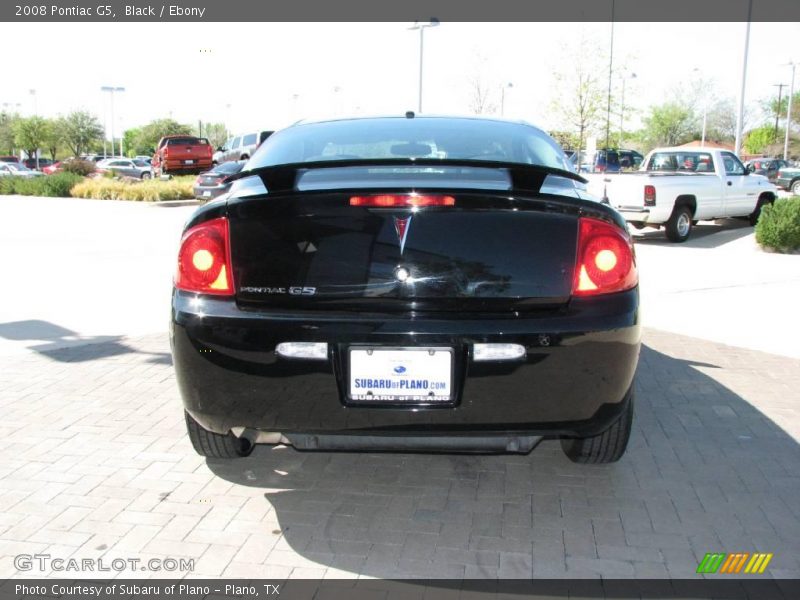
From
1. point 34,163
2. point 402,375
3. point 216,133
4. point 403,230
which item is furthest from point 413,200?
point 216,133

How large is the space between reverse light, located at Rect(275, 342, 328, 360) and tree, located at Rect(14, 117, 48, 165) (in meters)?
86.8

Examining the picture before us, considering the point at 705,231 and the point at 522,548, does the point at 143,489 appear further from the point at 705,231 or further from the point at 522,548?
the point at 705,231

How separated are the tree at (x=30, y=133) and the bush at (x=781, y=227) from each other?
81347mm

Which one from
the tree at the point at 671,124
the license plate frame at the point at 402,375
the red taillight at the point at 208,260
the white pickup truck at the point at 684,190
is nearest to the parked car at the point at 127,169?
the white pickup truck at the point at 684,190

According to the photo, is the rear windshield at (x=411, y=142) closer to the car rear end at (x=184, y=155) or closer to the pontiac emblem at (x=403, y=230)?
the pontiac emblem at (x=403, y=230)

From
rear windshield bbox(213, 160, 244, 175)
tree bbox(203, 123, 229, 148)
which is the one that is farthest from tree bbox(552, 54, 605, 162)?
tree bbox(203, 123, 229, 148)

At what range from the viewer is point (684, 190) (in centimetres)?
1433

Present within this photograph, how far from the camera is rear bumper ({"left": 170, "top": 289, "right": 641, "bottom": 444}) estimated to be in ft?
9.36

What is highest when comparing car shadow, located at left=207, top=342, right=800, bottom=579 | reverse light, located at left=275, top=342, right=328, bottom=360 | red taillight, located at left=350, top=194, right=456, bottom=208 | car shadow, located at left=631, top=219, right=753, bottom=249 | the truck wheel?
red taillight, located at left=350, top=194, right=456, bottom=208

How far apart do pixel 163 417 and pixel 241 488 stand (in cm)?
116

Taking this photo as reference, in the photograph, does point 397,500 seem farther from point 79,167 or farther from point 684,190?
point 79,167

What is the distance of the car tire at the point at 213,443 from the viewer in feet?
11.9

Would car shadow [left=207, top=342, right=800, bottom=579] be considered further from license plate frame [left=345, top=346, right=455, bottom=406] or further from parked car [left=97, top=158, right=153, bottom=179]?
parked car [left=97, top=158, right=153, bottom=179]

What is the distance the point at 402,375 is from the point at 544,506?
1.07 meters
